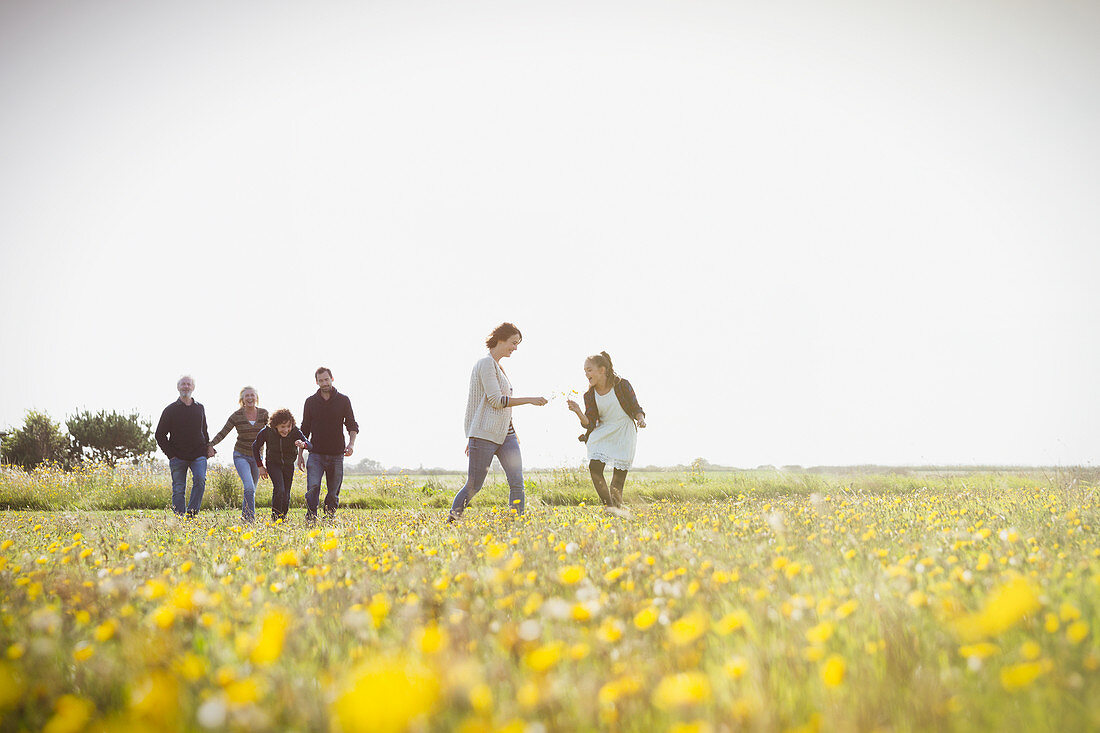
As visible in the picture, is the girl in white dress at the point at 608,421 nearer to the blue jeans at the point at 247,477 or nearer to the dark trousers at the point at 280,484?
the dark trousers at the point at 280,484

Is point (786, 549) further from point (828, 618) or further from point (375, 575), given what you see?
point (375, 575)

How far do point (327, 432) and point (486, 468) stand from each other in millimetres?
2866

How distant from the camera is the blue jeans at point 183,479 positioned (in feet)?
32.3

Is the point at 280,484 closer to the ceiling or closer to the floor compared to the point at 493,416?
closer to the floor

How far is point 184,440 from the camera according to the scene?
977 centimetres

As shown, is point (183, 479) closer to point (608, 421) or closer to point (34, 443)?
point (608, 421)

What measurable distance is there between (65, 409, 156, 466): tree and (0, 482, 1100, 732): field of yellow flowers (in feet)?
163

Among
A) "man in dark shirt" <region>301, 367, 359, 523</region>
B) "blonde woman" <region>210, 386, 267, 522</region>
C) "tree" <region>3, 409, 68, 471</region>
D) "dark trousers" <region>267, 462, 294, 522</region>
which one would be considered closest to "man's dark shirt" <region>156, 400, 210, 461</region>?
"blonde woman" <region>210, 386, 267, 522</region>

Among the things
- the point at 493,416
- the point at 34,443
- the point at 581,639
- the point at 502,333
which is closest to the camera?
the point at 581,639

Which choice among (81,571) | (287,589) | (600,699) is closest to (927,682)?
(600,699)

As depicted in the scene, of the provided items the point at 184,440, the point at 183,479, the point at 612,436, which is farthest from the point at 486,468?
the point at 183,479

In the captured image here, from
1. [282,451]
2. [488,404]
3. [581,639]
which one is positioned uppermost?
[488,404]

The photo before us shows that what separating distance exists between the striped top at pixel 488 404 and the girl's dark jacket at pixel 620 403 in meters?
2.05

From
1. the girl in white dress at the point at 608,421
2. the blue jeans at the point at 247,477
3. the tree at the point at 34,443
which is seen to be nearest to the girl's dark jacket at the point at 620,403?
the girl in white dress at the point at 608,421
